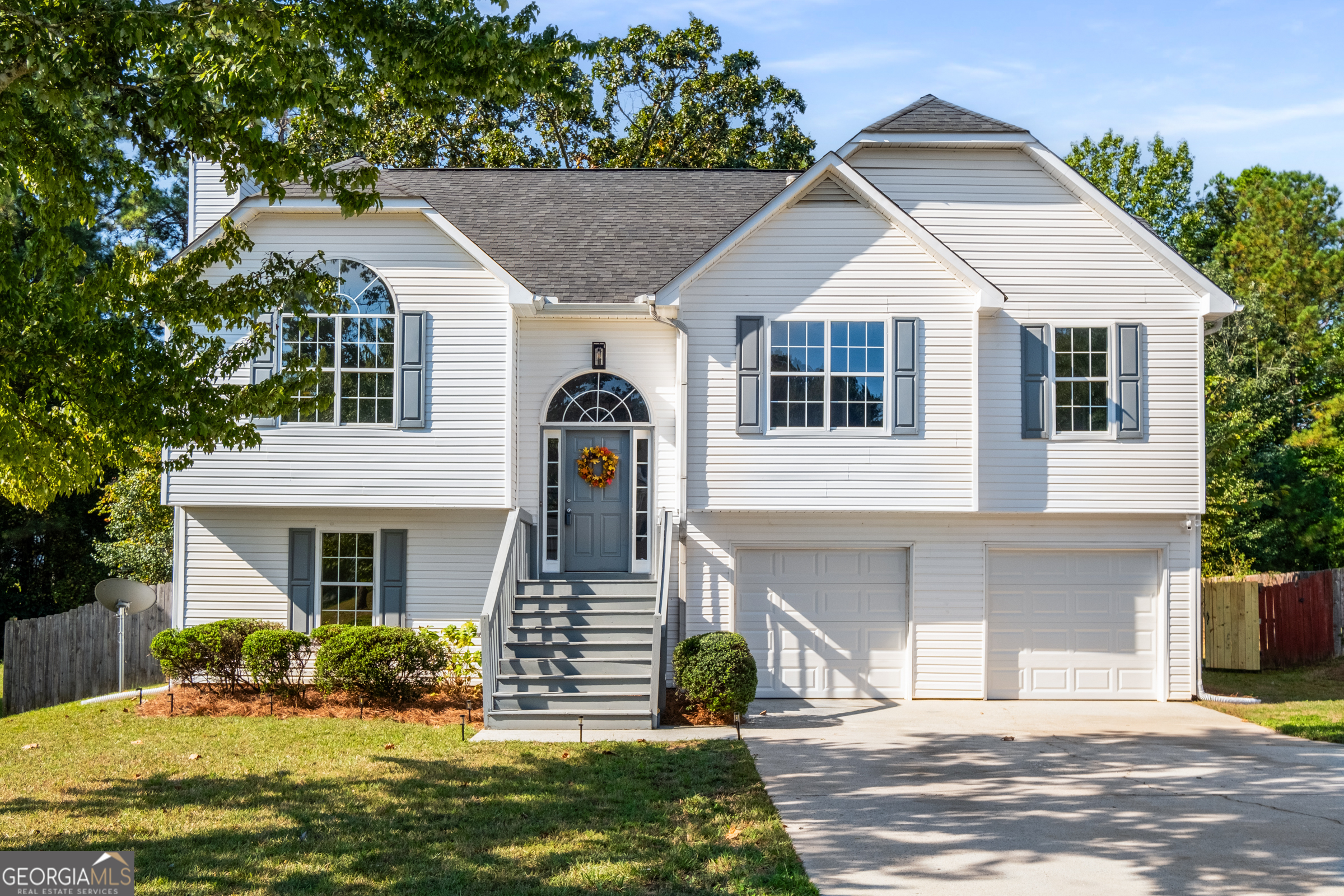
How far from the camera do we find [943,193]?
14.6 m

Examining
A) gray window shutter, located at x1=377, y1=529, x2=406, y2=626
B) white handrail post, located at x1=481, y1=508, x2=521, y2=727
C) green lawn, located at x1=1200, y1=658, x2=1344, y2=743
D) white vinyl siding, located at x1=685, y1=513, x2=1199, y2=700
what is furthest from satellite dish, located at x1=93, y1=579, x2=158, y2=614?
green lawn, located at x1=1200, y1=658, x2=1344, y2=743

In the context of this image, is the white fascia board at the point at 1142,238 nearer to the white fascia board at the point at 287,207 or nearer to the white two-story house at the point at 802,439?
the white two-story house at the point at 802,439

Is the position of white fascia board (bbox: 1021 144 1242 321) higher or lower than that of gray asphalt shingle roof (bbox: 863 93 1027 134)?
lower

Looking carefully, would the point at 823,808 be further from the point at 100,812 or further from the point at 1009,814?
the point at 100,812

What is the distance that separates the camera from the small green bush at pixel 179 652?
1340 cm

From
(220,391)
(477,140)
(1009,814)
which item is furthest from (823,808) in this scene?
(477,140)

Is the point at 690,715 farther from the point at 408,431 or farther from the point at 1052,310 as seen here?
the point at 1052,310

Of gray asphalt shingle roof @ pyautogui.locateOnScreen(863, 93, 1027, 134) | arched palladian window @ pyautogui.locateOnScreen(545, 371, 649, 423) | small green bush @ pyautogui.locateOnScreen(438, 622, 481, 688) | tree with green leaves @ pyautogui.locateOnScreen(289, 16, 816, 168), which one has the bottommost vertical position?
small green bush @ pyautogui.locateOnScreen(438, 622, 481, 688)

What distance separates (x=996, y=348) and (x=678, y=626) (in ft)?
18.4

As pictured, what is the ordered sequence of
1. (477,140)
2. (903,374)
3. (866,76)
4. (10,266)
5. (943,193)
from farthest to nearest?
(477,140)
(866,76)
(943,193)
(903,374)
(10,266)

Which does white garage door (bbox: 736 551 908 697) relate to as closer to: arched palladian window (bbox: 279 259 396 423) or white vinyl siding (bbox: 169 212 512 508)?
white vinyl siding (bbox: 169 212 512 508)

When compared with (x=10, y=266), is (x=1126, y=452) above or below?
below

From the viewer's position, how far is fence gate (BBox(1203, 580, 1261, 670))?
1792 cm

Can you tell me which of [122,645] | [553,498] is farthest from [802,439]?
[122,645]
